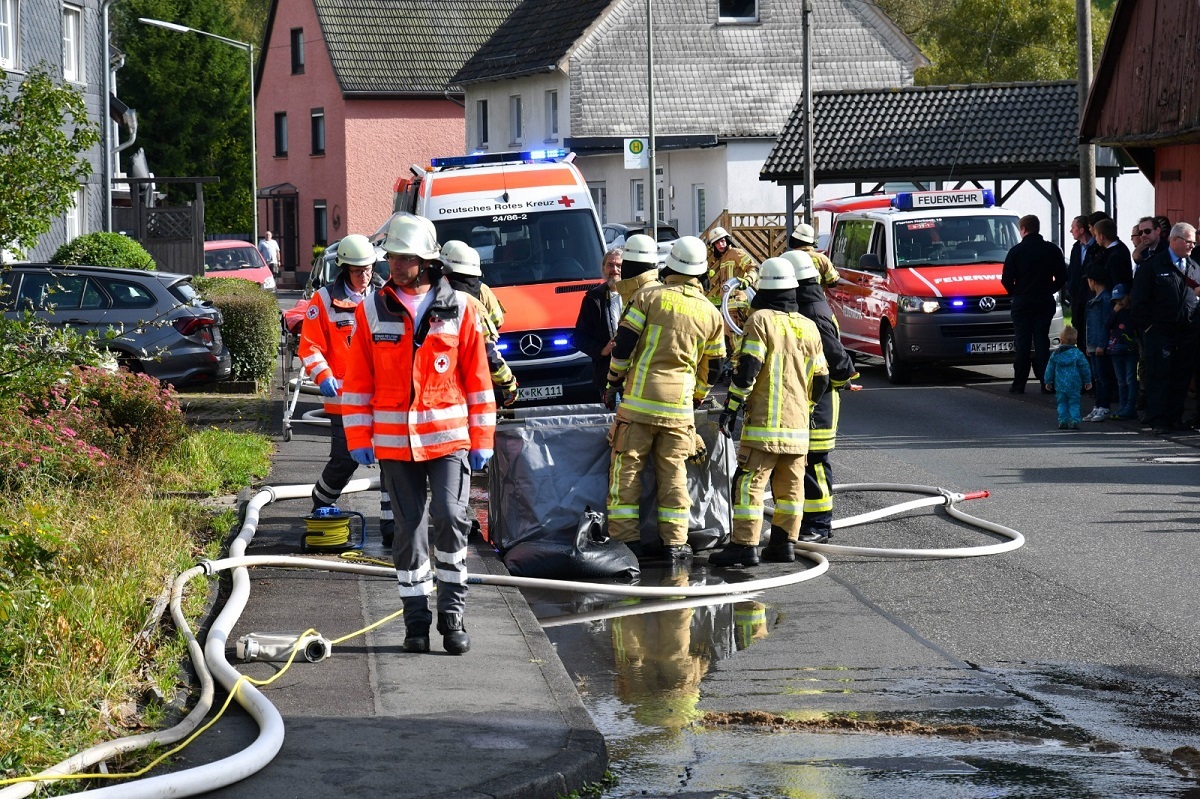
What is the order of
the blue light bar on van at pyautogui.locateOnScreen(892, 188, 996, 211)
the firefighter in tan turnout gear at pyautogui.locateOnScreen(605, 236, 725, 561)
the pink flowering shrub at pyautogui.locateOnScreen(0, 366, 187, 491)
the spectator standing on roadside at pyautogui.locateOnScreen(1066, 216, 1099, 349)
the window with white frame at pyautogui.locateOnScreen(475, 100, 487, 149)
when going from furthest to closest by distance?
the window with white frame at pyautogui.locateOnScreen(475, 100, 487, 149), the blue light bar on van at pyautogui.locateOnScreen(892, 188, 996, 211), the spectator standing on roadside at pyautogui.locateOnScreen(1066, 216, 1099, 349), the pink flowering shrub at pyautogui.locateOnScreen(0, 366, 187, 491), the firefighter in tan turnout gear at pyautogui.locateOnScreen(605, 236, 725, 561)

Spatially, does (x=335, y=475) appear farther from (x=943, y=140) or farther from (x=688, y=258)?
(x=943, y=140)

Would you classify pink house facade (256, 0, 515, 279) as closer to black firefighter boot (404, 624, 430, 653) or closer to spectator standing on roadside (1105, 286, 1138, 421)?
spectator standing on roadside (1105, 286, 1138, 421)

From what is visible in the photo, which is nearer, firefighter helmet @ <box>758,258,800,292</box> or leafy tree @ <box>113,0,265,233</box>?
firefighter helmet @ <box>758,258,800,292</box>

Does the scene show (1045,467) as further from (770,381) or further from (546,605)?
(546,605)

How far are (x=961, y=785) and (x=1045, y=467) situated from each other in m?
8.28

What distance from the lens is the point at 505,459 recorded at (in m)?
9.59

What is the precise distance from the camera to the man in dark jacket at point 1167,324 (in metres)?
15.1

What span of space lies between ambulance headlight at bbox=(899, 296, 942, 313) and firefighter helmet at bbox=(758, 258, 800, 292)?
10059mm

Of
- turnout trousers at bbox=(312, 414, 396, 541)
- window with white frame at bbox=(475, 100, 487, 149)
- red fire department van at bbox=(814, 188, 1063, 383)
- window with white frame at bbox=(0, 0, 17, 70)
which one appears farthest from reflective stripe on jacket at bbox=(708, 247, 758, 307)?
window with white frame at bbox=(475, 100, 487, 149)

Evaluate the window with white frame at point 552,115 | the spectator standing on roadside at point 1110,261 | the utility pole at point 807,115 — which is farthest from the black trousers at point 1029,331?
the window with white frame at point 552,115

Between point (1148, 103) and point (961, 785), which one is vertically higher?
point (1148, 103)

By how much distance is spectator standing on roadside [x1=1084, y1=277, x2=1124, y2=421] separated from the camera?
16.2 meters

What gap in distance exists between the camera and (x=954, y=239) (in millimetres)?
20594

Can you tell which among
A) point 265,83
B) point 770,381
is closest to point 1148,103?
point 770,381
